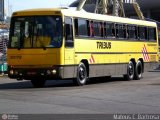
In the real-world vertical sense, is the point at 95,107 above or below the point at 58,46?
below

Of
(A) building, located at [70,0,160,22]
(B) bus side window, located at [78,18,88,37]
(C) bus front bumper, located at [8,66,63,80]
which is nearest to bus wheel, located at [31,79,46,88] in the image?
(C) bus front bumper, located at [8,66,63,80]

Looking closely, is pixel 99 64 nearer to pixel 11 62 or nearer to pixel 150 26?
pixel 11 62

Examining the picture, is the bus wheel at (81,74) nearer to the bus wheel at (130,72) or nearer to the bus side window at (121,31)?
the bus side window at (121,31)

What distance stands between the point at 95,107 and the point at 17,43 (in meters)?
8.08

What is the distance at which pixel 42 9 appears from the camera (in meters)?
21.0

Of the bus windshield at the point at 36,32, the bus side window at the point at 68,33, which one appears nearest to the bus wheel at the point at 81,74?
the bus side window at the point at 68,33

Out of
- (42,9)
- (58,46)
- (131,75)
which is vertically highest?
(42,9)

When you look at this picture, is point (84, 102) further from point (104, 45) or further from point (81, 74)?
point (104, 45)

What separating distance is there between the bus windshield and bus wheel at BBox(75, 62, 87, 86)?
1742mm

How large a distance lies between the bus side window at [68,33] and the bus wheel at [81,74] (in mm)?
Answer: 1136

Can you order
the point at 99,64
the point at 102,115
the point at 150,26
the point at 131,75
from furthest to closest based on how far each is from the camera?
the point at 150,26
the point at 131,75
the point at 99,64
the point at 102,115

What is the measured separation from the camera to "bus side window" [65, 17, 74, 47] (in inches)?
810

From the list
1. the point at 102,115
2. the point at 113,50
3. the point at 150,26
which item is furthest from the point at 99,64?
the point at 102,115

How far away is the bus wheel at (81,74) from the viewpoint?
70.1 ft
